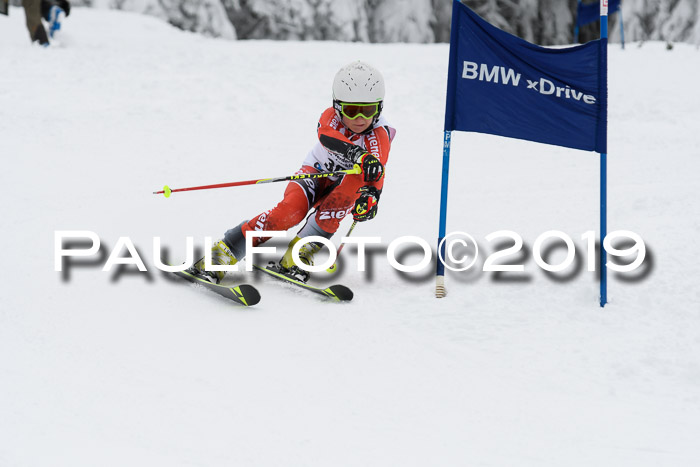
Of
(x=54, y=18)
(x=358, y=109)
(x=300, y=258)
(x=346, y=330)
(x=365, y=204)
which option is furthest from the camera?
(x=54, y=18)

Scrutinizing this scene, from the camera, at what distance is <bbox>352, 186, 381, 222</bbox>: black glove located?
4.41m

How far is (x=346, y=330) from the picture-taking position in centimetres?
383

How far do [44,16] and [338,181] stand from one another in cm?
925

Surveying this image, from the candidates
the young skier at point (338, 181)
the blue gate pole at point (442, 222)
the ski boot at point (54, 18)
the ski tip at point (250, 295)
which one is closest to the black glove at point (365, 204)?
the young skier at point (338, 181)

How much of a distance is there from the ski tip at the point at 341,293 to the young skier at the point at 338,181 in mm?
463

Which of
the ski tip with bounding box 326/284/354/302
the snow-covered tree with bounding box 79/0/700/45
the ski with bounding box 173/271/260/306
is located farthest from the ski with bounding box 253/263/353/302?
the snow-covered tree with bounding box 79/0/700/45

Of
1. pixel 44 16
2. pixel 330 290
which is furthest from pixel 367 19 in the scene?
pixel 330 290

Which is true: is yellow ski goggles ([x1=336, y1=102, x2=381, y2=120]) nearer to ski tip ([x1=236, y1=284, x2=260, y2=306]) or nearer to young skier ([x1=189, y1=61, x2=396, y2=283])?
young skier ([x1=189, y1=61, x2=396, y2=283])

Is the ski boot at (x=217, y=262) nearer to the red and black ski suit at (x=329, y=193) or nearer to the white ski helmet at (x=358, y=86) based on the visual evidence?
the red and black ski suit at (x=329, y=193)

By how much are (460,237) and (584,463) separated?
3.10 meters

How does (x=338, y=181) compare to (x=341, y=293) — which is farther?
(x=338, y=181)

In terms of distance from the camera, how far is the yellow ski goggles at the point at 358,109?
459cm

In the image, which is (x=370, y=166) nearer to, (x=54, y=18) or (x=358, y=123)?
(x=358, y=123)

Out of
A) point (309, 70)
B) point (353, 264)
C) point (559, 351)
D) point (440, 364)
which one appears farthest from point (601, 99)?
point (309, 70)
